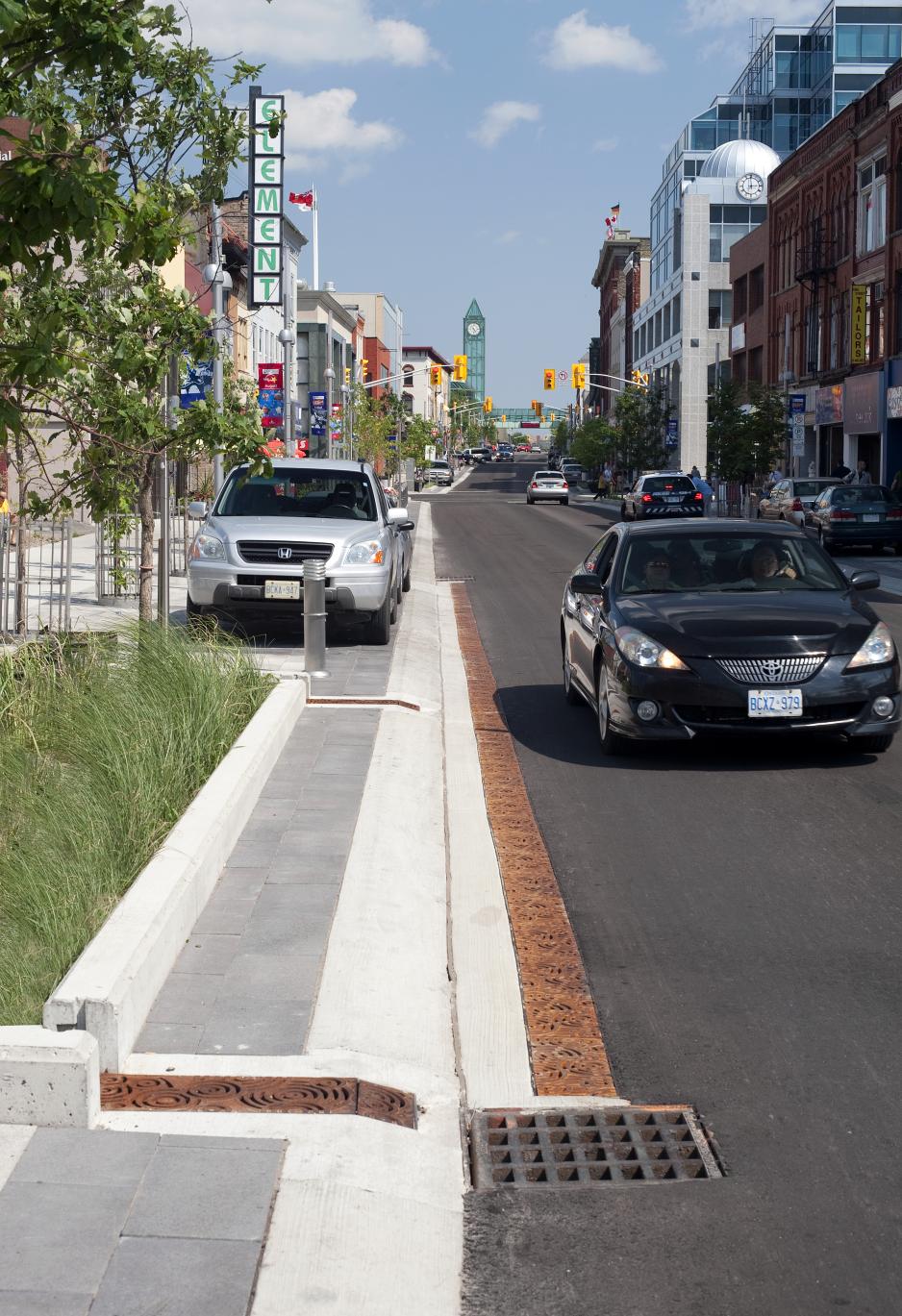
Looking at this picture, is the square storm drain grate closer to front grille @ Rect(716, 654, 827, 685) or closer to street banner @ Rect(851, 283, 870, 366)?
front grille @ Rect(716, 654, 827, 685)

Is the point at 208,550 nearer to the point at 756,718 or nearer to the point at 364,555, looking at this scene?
the point at 364,555

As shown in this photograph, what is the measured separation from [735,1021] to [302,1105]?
169 cm

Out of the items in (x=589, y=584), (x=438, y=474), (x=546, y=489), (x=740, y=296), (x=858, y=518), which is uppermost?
(x=740, y=296)

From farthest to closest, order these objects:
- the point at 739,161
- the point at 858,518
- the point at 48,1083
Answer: the point at 739,161, the point at 858,518, the point at 48,1083

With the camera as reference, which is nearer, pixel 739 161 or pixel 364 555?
pixel 364 555

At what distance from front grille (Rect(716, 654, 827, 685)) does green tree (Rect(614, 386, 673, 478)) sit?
8068cm

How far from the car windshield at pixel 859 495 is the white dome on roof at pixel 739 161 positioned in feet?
203

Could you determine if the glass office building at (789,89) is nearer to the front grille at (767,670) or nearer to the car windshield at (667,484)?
the car windshield at (667,484)

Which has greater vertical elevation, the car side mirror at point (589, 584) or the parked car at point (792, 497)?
the parked car at point (792, 497)

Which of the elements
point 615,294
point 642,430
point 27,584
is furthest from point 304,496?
point 615,294

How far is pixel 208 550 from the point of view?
631 inches

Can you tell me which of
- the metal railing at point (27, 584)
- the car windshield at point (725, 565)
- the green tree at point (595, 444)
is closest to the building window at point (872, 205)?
the metal railing at point (27, 584)

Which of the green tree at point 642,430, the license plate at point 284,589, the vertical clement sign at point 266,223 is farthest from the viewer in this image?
the green tree at point 642,430

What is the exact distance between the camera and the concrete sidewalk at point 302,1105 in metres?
3.64
